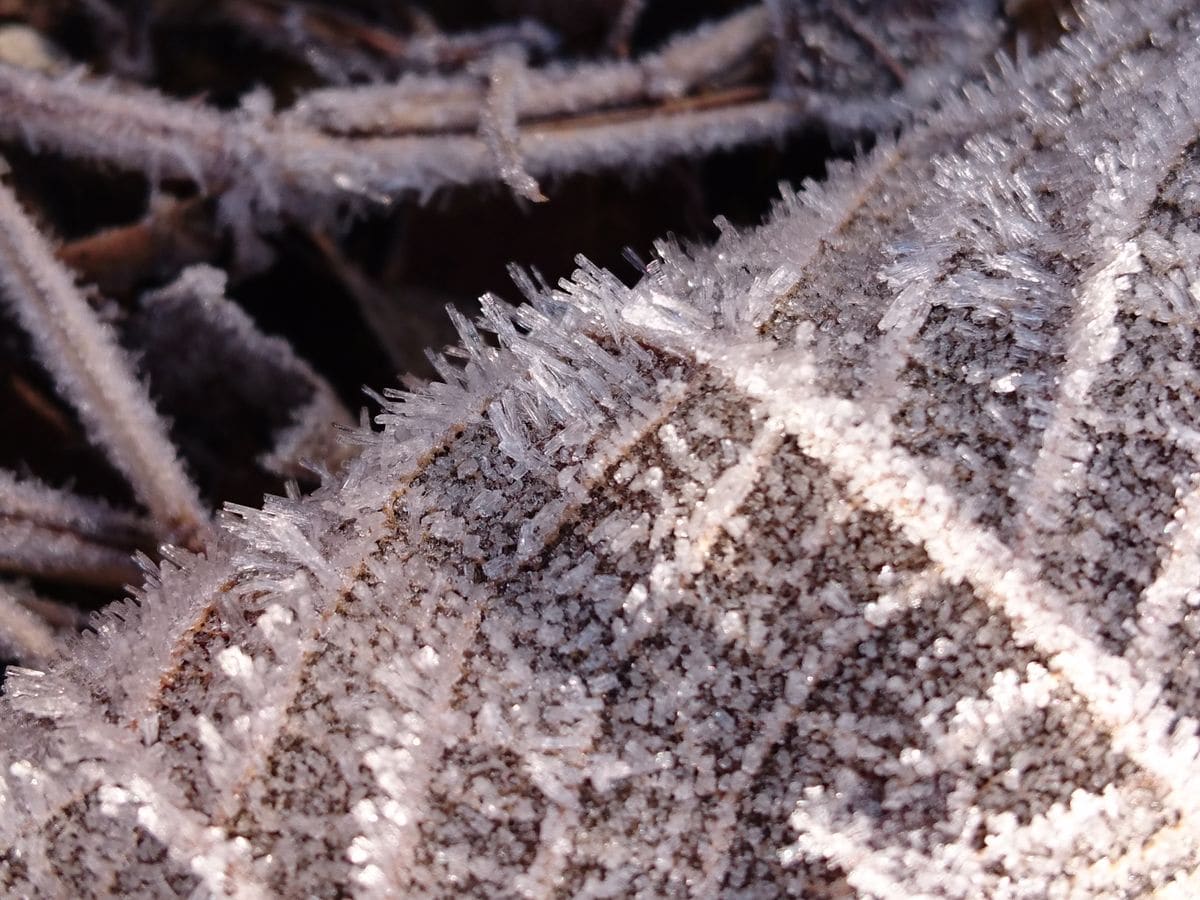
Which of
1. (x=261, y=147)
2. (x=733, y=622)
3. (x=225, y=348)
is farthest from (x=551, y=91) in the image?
(x=733, y=622)

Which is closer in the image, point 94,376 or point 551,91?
point 94,376

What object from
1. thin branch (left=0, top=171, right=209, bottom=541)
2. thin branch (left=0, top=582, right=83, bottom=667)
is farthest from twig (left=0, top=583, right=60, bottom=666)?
thin branch (left=0, top=171, right=209, bottom=541)

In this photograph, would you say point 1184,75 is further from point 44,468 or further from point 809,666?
point 44,468

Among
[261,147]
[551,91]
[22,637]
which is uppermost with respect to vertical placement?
[551,91]

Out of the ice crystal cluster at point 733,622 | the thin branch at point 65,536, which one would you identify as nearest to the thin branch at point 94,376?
the thin branch at point 65,536

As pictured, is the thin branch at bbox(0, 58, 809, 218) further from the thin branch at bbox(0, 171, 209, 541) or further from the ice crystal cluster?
the ice crystal cluster

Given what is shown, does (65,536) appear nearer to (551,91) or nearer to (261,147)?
(261,147)
